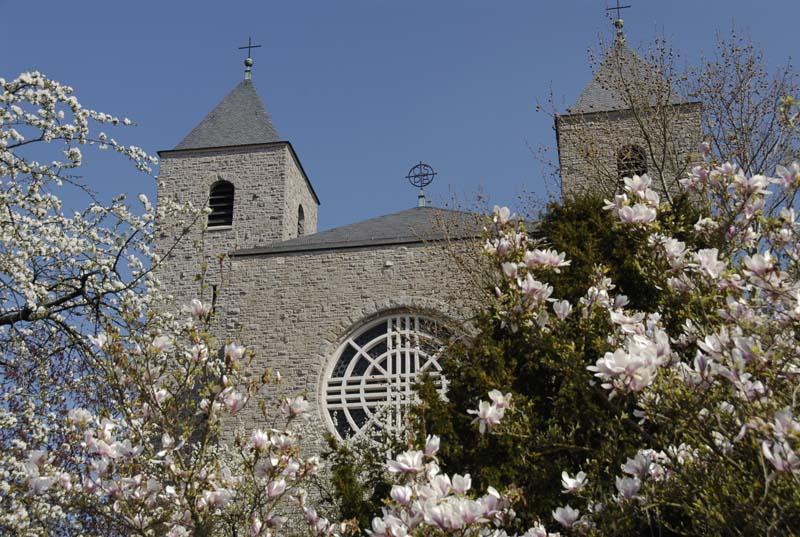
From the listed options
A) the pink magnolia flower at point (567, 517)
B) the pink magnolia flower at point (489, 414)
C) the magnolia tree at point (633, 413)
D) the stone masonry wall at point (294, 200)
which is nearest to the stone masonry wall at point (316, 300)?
A: the stone masonry wall at point (294, 200)

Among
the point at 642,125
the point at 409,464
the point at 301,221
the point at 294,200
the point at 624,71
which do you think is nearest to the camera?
the point at 409,464

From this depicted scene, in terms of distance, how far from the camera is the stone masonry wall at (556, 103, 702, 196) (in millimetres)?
12586

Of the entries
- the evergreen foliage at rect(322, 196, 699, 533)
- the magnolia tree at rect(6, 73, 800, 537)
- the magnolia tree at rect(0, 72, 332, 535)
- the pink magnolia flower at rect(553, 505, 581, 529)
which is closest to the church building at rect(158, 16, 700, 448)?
the magnolia tree at rect(0, 72, 332, 535)

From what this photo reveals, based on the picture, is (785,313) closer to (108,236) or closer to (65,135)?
(65,135)

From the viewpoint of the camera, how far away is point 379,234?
59.4ft

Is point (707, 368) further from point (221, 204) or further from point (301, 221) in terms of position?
point (301, 221)

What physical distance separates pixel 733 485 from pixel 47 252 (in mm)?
7737

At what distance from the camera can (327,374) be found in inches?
627

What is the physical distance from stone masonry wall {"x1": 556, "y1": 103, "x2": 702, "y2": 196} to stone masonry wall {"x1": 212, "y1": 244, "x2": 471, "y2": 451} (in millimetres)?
3314

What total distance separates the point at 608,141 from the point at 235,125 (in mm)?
10552

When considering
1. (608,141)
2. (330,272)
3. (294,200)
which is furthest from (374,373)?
→ (294,200)

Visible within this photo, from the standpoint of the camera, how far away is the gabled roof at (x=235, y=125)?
67.7 feet

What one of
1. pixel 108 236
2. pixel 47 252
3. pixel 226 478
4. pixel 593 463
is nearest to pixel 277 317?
pixel 108 236

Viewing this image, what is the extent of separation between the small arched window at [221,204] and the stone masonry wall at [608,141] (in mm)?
7769
